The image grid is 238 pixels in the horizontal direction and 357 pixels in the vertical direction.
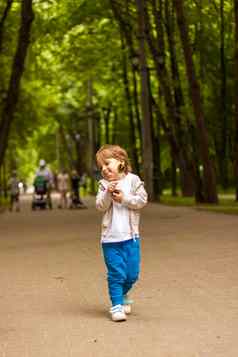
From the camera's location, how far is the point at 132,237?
7.50 meters

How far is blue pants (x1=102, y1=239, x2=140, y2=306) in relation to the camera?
7.39 m

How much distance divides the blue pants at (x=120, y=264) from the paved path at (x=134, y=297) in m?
0.28

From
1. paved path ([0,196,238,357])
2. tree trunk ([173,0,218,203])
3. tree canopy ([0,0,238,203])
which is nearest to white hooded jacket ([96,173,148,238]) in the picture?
paved path ([0,196,238,357])

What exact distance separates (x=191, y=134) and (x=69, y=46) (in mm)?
7182

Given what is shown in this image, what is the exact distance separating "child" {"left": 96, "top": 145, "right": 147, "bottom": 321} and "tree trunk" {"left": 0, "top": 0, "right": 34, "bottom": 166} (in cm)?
2053

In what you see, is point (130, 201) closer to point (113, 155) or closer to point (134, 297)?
point (113, 155)

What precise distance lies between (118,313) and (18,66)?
2257 centimetres

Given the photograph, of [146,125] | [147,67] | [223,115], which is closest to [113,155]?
[146,125]

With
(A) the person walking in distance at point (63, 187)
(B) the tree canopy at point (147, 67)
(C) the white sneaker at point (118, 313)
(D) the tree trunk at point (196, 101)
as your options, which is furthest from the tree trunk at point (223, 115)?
(C) the white sneaker at point (118, 313)

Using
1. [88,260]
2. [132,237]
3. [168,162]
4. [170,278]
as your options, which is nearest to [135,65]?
[168,162]

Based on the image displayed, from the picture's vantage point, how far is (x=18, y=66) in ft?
95.1

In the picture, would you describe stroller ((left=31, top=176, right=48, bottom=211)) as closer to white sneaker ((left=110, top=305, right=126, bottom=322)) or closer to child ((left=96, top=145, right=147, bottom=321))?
child ((left=96, top=145, right=147, bottom=321))

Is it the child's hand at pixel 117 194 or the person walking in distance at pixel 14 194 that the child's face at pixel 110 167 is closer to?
the child's hand at pixel 117 194

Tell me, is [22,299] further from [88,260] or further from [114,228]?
[88,260]
